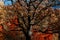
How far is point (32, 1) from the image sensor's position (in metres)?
14.4

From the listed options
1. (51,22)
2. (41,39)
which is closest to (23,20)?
(51,22)

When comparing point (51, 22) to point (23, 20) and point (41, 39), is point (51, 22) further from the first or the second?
point (41, 39)

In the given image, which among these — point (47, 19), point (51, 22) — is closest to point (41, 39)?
point (51, 22)

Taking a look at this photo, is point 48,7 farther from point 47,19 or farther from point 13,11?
point 13,11

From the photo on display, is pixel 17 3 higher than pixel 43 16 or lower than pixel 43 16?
higher

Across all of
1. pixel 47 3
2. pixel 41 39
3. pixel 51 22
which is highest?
pixel 47 3

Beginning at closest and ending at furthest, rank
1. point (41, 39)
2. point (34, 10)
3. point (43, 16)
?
1. point (34, 10)
2. point (43, 16)
3. point (41, 39)

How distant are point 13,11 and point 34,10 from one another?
62.0 inches

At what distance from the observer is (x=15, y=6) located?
14844 mm

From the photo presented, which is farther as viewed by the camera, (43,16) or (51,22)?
(51,22)

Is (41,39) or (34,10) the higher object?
(34,10)

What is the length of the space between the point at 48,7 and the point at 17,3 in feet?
7.21

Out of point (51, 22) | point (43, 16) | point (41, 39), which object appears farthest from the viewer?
point (41, 39)

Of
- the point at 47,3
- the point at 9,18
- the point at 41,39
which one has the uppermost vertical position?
the point at 47,3
